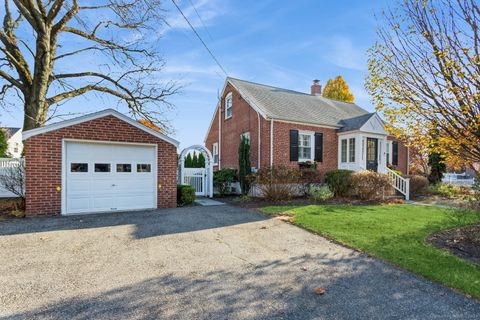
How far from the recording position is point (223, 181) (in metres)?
13.8

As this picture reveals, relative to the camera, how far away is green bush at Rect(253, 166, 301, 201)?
10.8m

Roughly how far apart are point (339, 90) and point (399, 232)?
80.4ft

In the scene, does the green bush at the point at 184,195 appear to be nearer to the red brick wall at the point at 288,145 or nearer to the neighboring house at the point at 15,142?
the red brick wall at the point at 288,145

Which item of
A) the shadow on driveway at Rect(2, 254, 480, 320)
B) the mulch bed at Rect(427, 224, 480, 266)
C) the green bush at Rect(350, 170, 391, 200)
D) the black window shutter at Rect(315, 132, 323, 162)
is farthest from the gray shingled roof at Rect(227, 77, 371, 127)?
the shadow on driveway at Rect(2, 254, 480, 320)

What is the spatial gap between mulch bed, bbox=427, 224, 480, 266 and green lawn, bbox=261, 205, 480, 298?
0.22 metres

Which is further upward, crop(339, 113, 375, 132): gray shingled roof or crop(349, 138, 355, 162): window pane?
crop(339, 113, 375, 132): gray shingled roof

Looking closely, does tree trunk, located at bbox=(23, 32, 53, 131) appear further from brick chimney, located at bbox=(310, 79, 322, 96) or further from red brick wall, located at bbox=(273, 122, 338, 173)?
brick chimney, located at bbox=(310, 79, 322, 96)

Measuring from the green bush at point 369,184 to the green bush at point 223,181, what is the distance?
583 centimetres

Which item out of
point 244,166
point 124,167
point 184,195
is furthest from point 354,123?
point 124,167

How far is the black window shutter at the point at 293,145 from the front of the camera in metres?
13.2

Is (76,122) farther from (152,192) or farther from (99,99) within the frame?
(99,99)

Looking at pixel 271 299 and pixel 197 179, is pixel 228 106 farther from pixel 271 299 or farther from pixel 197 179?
pixel 271 299

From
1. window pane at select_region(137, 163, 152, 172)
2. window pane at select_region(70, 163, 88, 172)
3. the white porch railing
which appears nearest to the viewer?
window pane at select_region(70, 163, 88, 172)

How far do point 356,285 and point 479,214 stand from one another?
13.2 ft
